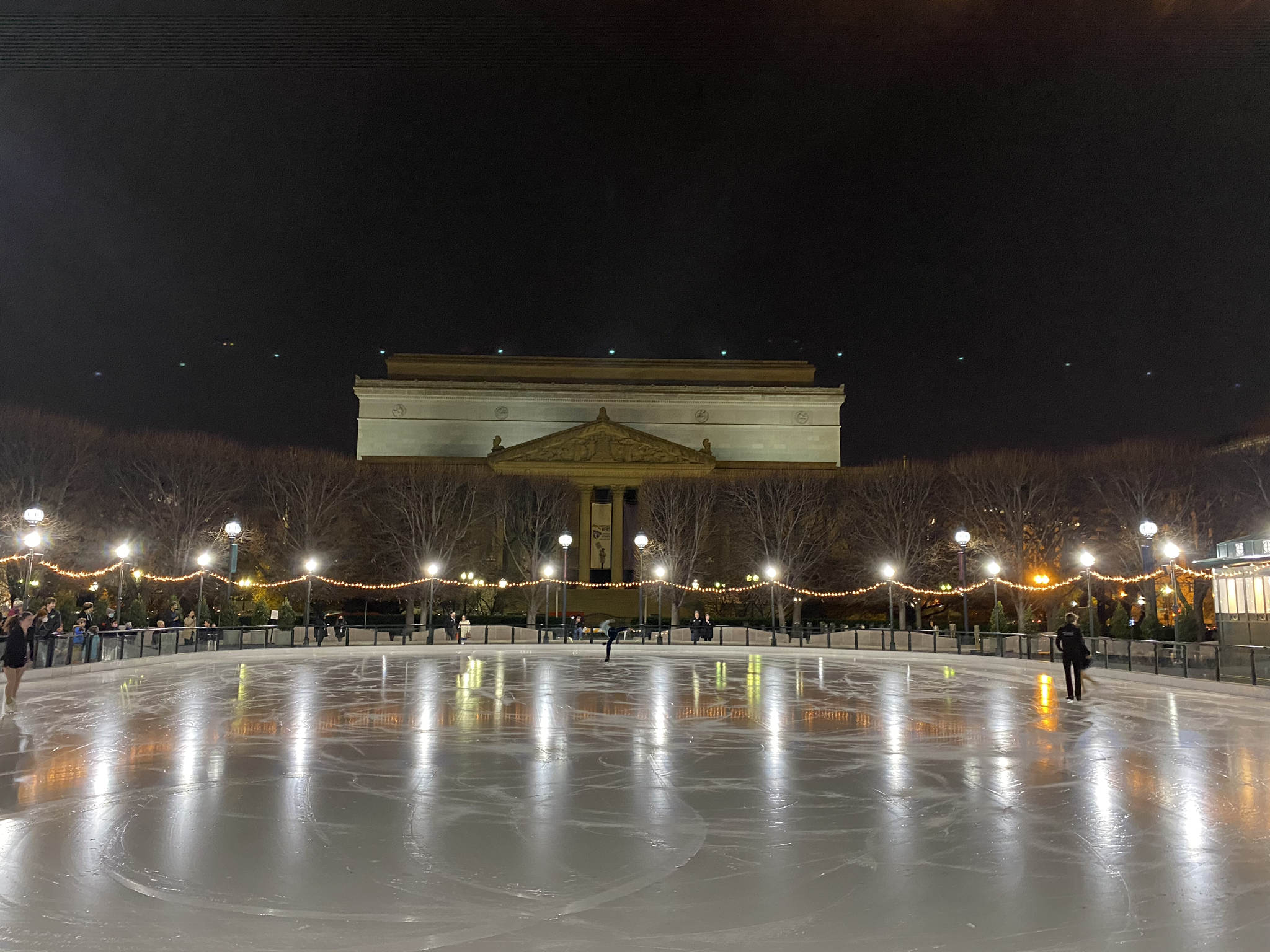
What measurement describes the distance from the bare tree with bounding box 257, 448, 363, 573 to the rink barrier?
20.3 ft

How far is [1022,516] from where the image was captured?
125ft

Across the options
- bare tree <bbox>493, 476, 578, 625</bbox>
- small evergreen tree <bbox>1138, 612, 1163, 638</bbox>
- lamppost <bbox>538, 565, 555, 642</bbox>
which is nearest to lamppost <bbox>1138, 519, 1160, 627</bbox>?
small evergreen tree <bbox>1138, 612, 1163, 638</bbox>

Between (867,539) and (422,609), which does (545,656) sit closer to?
(422,609)

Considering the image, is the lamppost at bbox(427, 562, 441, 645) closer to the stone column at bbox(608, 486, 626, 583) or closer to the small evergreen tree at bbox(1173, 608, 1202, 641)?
the stone column at bbox(608, 486, 626, 583)

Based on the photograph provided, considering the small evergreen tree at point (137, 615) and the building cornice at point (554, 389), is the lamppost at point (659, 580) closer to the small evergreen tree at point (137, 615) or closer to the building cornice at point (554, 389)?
the small evergreen tree at point (137, 615)

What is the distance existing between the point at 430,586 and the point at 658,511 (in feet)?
46.6

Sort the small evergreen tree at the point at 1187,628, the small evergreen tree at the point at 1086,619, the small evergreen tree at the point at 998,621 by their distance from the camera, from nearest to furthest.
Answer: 1. the small evergreen tree at the point at 1187,628
2. the small evergreen tree at the point at 1086,619
3. the small evergreen tree at the point at 998,621

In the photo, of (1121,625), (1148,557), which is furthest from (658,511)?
(1148,557)

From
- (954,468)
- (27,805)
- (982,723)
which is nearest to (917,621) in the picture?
(954,468)

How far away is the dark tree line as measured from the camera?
118 ft

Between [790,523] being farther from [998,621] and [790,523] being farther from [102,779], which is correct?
[102,779]

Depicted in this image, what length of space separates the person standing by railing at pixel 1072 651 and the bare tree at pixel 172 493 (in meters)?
34.3

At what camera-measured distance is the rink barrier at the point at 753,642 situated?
18.2m

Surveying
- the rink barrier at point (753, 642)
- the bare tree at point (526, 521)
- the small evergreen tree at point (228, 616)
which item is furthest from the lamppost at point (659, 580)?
the small evergreen tree at point (228, 616)
